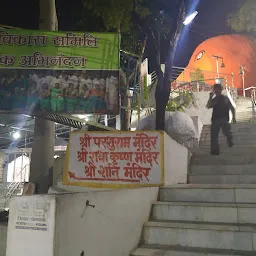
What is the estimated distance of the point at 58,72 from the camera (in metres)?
8.70

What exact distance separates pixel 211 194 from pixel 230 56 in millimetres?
23269

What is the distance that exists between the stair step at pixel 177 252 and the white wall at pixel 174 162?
1.55 m

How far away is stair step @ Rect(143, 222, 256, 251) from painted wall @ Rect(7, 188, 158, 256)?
263 millimetres

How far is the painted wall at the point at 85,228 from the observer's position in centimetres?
249

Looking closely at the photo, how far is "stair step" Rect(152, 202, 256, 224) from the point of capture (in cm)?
387

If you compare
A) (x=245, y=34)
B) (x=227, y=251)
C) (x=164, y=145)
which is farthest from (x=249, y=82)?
(x=227, y=251)

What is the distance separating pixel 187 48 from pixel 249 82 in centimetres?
1216

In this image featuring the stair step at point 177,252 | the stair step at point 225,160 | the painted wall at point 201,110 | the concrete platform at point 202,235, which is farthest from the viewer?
the painted wall at point 201,110

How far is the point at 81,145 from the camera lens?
5.69 m

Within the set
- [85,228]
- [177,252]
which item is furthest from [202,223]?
[85,228]

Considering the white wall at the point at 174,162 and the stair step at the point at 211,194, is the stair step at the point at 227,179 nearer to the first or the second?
the white wall at the point at 174,162

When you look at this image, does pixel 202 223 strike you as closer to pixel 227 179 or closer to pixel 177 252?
pixel 177 252

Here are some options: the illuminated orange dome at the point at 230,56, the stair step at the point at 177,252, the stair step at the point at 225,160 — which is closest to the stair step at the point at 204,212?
the stair step at the point at 177,252

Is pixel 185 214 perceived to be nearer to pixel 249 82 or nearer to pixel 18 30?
pixel 18 30
